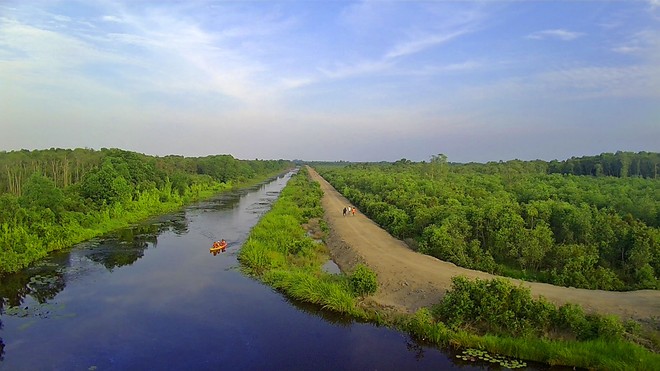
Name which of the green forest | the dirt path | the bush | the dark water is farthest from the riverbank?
the green forest

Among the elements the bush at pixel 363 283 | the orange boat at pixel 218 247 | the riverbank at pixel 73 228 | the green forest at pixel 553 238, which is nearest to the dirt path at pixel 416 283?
the bush at pixel 363 283

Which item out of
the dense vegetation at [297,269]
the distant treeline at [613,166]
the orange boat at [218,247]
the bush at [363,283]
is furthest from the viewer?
the distant treeline at [613,166]

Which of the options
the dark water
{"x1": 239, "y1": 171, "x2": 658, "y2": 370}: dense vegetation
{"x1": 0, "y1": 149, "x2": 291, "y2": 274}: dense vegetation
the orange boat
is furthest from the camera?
the orange boat

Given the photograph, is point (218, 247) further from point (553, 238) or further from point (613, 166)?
point (613, 166)

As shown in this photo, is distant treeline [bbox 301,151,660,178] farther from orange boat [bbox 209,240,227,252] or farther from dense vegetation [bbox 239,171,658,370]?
orange boat [bbox 209,240,227,252]

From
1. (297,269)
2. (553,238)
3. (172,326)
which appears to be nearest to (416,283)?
(297,269)

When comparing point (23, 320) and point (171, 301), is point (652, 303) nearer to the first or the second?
point (171, 301)

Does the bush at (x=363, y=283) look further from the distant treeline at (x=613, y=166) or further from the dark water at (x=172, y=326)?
the distant treeline at (x=613, y=166)
